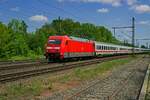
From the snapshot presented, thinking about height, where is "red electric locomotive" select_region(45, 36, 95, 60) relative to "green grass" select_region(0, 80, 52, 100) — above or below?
above

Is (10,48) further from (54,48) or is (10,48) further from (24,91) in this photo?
(24,91)

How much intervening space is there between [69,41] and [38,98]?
955 inches

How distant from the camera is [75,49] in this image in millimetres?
37750

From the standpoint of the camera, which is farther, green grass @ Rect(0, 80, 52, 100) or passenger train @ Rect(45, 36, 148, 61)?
passenger train @ Rect(45, 36, 148, 61)

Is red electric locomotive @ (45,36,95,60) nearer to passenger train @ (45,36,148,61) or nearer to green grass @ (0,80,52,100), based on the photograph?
passenger train @ (45,36,148,61)

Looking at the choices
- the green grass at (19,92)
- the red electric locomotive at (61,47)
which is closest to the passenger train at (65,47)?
the red electric locomotive at (61,47)

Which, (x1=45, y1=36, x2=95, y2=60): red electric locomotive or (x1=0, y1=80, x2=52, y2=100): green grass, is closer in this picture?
(x1=0, y1=80, x2=52, y2=100): green grass

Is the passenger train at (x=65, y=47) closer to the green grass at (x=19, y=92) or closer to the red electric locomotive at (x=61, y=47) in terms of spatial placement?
the red electric locomotive at (x=61, y=47)

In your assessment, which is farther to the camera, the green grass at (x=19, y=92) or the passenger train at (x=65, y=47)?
the passenger train at (x=65, y=47)

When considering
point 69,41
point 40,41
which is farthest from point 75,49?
point 40,41

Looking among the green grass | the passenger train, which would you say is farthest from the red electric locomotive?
the green grass

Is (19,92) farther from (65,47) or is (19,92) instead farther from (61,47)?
(65,47)

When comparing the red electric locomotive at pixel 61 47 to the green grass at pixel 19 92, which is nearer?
the green grass at pixel 19 92

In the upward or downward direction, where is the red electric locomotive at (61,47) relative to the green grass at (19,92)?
upward
